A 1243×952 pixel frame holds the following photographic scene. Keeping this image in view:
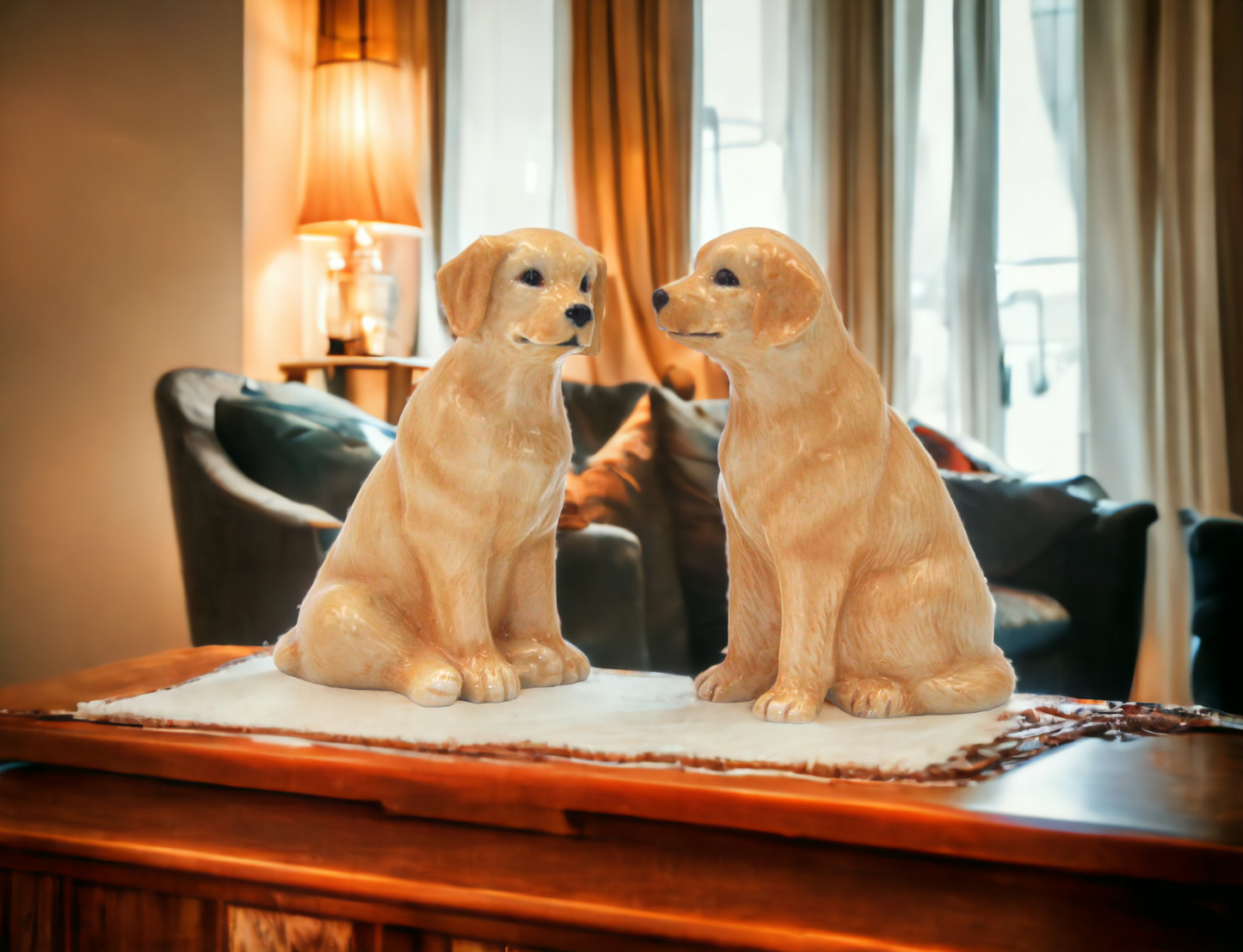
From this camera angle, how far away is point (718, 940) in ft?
2.18

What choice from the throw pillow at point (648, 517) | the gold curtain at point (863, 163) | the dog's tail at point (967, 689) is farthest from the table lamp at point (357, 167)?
the dog's tail at point (967, 689)

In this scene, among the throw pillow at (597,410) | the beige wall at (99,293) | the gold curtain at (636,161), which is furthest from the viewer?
the gold curtain at (636,161)

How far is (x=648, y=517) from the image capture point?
243 centimetres

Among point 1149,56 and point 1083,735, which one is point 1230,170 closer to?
point 1149,56

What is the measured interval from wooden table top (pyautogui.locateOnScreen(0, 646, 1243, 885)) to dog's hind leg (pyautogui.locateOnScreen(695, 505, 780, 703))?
24 centimetres

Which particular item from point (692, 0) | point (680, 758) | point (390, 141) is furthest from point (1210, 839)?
point (692, 0)

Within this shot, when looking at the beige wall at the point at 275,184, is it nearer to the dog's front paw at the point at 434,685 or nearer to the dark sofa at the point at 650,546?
the dark sofa at the point at 650,546

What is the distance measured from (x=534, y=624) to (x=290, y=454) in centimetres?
115

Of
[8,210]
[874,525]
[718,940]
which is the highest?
[8,210]

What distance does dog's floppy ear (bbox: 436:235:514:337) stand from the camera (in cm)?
95

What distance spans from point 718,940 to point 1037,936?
0.21 metres

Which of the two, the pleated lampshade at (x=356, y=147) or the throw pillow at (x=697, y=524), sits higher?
the pleated lampshade at (x=356, y=147)

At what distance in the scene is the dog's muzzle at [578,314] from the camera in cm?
93

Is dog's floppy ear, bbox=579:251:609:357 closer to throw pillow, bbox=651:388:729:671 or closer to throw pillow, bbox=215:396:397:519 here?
throw pillow, bbox=215:396:397:519
